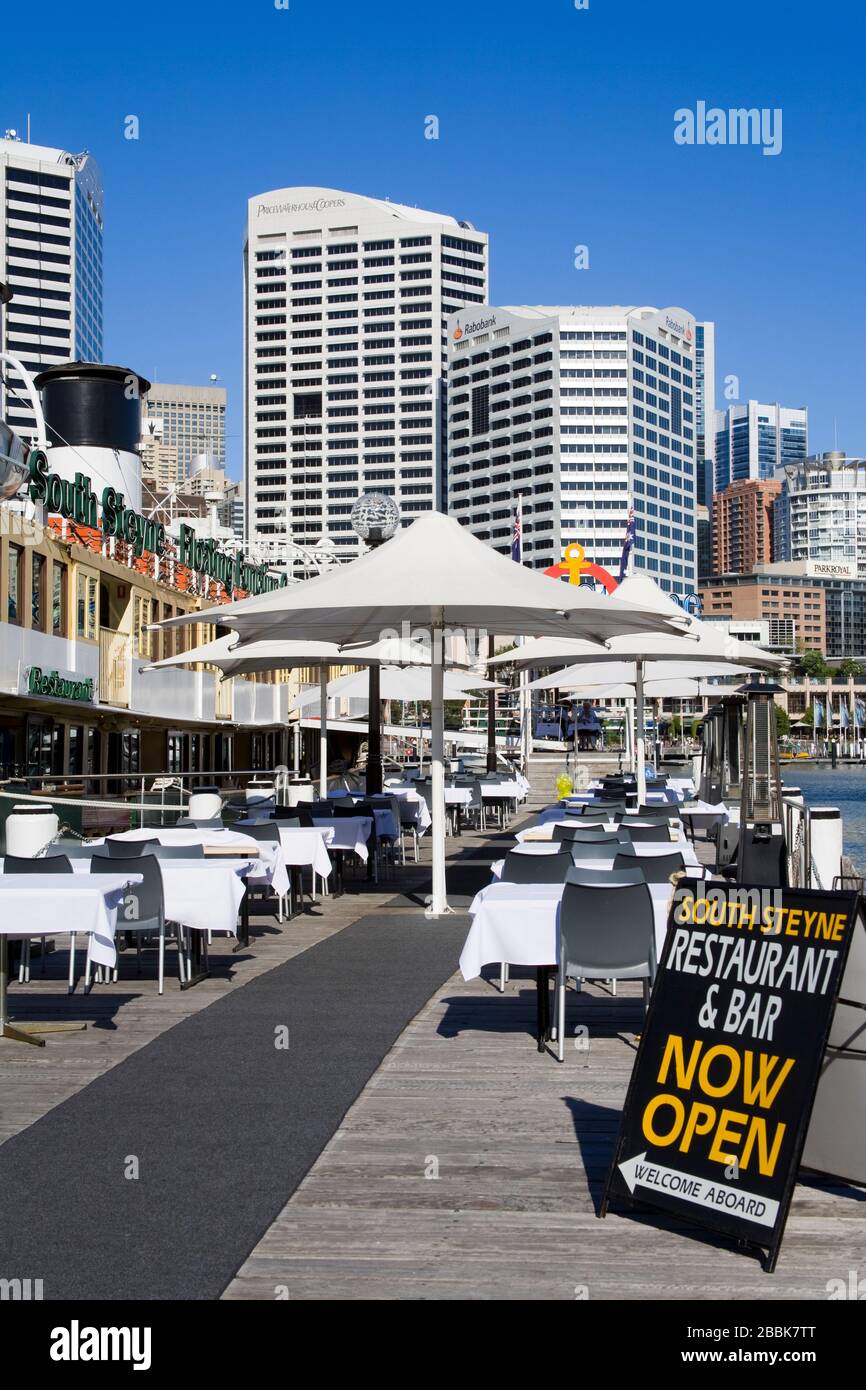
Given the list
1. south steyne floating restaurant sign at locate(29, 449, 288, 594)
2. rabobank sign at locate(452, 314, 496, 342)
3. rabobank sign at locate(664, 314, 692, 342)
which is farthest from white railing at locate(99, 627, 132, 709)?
rabobank sign at locate(664, 314, 692, 342)

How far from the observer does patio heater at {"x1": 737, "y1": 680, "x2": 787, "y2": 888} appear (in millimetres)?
11250

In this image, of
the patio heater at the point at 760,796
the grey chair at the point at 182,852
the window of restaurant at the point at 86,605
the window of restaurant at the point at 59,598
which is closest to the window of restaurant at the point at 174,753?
the window of restaurant at the point at 86,605

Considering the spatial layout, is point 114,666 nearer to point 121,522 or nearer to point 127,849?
point 121,522

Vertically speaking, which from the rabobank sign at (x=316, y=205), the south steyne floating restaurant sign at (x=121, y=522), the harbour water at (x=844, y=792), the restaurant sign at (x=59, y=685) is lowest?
the harbour water at (x=844, y=792)

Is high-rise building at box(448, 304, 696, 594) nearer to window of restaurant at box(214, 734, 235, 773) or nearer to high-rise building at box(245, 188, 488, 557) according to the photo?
high-rise building at box(245, 188, 488, 557)

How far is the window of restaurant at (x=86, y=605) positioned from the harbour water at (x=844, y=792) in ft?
46.9

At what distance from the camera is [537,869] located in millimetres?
9109

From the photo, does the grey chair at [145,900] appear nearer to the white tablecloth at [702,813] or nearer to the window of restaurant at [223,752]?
the white tablecloth at [702,813]

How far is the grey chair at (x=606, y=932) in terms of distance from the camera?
24.2 feet

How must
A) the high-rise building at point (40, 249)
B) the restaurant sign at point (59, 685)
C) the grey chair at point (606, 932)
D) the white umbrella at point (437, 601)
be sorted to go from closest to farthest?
the grey chair at point (606, 932)
the white umbrella at point (437, 601)
the restaurant sign at point (59, 685)
the high-rise building at point (40, 249)

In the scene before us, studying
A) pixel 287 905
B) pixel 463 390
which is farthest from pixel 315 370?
pixel 287 905

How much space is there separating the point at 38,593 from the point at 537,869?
17.2 metres

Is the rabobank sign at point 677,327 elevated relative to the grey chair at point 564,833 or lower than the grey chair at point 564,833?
elevated
